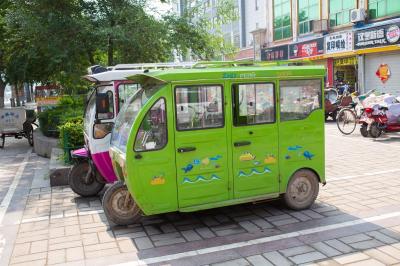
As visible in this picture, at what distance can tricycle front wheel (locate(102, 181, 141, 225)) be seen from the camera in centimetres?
574

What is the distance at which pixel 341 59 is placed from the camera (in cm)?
2417

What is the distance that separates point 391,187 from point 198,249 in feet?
12.6

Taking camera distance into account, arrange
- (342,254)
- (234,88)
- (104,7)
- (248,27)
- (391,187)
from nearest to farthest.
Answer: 1. (342,254)
2. (234,88)
3. (391,187)
4. (104,7)
5. (248,27)

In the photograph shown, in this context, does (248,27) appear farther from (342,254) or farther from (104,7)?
(342,254)

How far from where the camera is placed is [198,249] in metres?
4.95

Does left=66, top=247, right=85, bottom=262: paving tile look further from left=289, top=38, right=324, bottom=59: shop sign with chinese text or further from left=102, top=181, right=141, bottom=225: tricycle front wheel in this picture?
left=289, top=38, right=324, bottom=59: shop sign with chinese text

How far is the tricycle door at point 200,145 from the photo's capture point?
5.34 meters

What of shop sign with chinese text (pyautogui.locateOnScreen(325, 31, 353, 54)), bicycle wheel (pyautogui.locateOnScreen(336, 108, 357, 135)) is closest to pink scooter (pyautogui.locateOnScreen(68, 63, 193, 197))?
bicycle wheel (pyautogui.locateOnScreen(336, 108, 357, 135))

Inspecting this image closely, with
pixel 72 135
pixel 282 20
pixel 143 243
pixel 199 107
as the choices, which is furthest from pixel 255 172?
pixel 282 20

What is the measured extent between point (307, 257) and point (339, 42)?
69.3 feet

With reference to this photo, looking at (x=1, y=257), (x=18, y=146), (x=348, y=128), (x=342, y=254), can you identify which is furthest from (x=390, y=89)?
(x=1, y=257)

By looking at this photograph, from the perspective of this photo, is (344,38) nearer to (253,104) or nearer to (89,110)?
(89,110)

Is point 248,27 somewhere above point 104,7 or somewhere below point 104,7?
above

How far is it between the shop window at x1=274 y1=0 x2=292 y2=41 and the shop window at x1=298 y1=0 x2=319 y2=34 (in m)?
1.16
